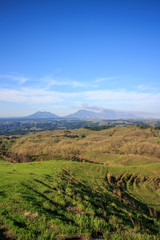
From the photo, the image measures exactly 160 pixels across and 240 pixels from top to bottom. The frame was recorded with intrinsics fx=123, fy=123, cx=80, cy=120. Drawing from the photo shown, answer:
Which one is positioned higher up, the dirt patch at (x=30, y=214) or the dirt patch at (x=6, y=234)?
the dirt patch at (x=6, y=234)

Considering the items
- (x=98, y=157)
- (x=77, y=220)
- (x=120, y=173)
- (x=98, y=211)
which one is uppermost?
(x=77, y=220)

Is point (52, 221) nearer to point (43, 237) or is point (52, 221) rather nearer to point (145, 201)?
point (43, 237)

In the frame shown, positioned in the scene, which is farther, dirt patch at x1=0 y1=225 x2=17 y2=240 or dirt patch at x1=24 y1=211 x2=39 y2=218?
dirt patch at x1=24 y1=211 x2=39 y2=218

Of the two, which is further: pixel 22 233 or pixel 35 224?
pixel 35 224

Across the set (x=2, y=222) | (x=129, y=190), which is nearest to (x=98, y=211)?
(x=2, y=222)

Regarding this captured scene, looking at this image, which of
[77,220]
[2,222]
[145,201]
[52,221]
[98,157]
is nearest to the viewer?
[2,222]

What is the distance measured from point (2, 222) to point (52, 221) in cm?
274

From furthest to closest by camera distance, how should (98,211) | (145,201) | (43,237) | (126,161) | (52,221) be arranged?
1. (126,161)
2. (145,201)
3. (98,211)
4. (52,221)
5. (43,237)

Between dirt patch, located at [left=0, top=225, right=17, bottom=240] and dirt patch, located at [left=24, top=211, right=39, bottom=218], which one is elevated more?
dirt patch, located at [left=0, top=225, right=17, bottom=240]

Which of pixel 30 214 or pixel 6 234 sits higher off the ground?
pixel 6 234

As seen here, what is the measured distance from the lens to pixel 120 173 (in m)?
29.6

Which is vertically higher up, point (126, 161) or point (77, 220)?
point (77, 220)

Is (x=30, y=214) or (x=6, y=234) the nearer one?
(x=6, y=234)

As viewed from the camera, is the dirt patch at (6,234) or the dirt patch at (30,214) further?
the dirt patch at (30,214)
